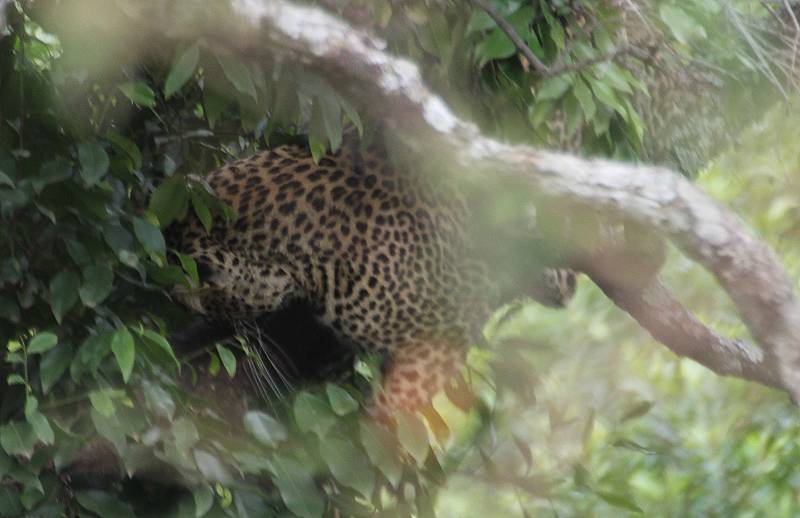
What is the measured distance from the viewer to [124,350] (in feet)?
9.98

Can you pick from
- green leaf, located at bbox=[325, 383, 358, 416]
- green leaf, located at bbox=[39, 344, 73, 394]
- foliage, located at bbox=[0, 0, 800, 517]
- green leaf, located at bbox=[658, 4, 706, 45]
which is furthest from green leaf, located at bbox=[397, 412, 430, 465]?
green leaf, located at bbox=[658, 4, 706, 45]

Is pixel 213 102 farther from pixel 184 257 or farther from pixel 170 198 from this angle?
pixel 184 257

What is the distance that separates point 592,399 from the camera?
6512 mm

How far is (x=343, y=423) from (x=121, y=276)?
0.71 meters

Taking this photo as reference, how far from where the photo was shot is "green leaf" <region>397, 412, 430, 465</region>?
3631 millimetres

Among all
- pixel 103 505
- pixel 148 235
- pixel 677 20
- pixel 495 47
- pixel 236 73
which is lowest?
pixel 103 505

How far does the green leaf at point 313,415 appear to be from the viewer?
340 centimetres

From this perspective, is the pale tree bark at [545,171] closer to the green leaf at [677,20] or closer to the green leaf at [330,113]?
the green leaf at [330,113]

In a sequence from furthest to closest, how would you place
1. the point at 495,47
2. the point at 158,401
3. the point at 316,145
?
the point at 316,145
the point at 495,47
the point at 158,401

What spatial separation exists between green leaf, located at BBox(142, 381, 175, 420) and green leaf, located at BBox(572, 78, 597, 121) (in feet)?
4.27

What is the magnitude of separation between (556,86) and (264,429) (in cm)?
117

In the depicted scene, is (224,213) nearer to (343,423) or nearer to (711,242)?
(343,423)

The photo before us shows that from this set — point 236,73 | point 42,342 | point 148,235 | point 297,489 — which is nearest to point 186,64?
point 236,73

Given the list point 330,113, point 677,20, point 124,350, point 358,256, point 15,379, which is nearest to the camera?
point 124,350
